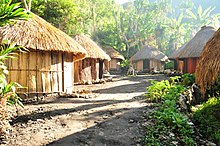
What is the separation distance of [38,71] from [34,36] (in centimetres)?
129

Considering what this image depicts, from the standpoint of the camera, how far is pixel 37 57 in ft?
29.5

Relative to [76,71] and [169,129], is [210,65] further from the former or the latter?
[76,71]

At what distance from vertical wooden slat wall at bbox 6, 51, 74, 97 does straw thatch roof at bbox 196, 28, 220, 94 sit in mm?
5687

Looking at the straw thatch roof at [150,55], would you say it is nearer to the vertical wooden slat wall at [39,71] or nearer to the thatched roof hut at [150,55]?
the thatched roof hut at [150,55]

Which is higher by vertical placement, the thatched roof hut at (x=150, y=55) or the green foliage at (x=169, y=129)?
the thatched roof hut at (x=150, y=55)

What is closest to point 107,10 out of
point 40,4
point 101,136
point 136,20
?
point 136,20

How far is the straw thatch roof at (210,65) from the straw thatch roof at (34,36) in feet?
17.5

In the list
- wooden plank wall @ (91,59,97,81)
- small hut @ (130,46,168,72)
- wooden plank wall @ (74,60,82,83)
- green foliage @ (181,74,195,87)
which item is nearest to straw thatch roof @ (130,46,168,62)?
small hut @ (130,46,168,72)

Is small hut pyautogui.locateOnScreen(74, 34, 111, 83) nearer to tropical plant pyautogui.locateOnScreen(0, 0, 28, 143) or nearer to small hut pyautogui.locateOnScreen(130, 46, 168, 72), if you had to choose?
tropical plant pyautogui.locateOnScreen(0, 0, 28, 143)

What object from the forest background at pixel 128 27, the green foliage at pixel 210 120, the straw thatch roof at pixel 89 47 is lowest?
the green foliage at pixel 210 120

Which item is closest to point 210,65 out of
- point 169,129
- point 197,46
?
point 169,129

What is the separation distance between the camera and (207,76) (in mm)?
5375

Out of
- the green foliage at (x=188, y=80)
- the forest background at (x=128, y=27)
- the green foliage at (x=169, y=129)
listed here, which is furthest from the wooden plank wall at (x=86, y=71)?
the forest background at (x=128, y=27)

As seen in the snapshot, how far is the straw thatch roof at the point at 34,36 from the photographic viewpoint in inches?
331
